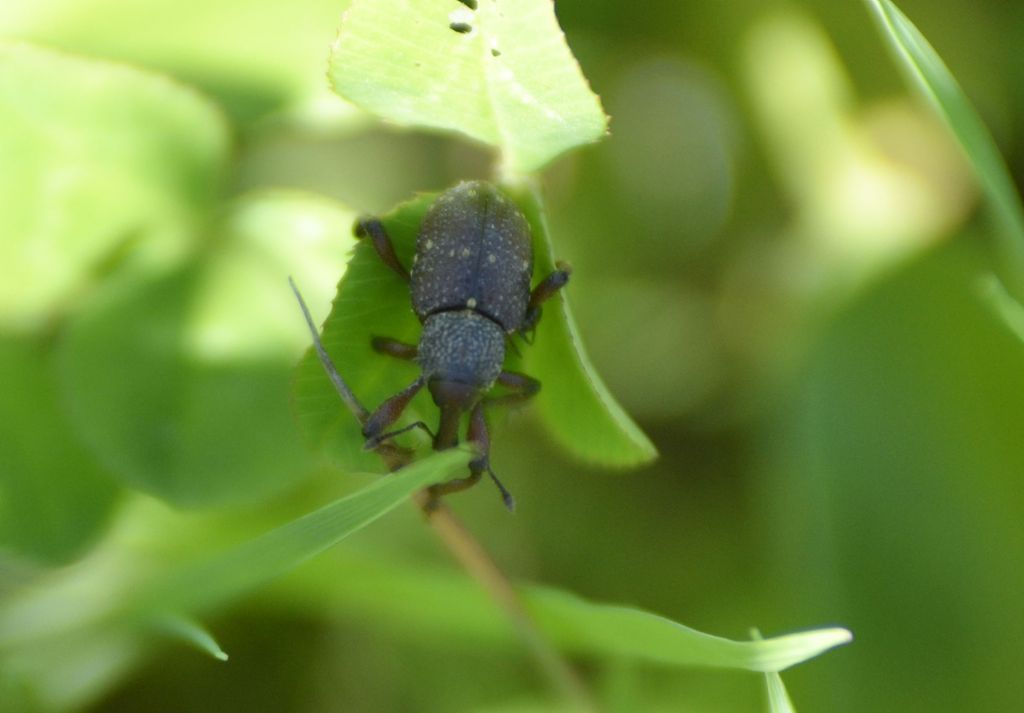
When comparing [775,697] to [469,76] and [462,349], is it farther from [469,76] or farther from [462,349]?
[469,76]

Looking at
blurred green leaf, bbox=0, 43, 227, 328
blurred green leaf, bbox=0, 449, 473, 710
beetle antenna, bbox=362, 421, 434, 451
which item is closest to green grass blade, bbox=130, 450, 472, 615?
blurred green leaf, bbox=0, 449, 473, 710

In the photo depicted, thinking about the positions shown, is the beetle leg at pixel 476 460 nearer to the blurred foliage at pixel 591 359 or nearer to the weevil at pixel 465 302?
the weevil at pixel 465 302

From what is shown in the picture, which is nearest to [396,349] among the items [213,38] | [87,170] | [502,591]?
[502,591]

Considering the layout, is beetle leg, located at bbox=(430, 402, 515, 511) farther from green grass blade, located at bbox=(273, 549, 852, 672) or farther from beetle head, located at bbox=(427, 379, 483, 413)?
green grass blade, located at bbox=(273, 549, 852, 672)

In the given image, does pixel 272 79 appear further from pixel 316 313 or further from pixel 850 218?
pixel 850 218

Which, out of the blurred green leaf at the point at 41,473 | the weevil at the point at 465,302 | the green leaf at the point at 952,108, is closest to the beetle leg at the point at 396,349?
the weevil at the point at 465,302

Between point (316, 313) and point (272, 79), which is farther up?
point (272, 79)

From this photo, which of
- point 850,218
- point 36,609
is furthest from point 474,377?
point 850,218

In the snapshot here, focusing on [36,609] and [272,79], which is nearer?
[36,609]
